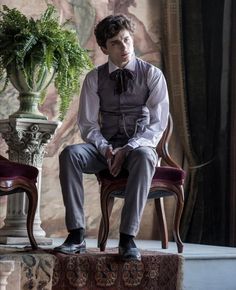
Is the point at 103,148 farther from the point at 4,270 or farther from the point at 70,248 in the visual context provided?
the point at 4,270

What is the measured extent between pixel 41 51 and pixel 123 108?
3.09ft

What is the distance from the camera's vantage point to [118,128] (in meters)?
4.28

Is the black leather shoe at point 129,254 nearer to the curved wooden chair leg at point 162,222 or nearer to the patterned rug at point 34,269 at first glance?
the patterned rug at point 34,269

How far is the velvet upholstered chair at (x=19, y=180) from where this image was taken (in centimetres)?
415

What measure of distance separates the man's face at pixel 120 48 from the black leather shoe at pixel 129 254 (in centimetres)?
124

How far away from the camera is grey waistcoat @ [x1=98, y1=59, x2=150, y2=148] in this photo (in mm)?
4270

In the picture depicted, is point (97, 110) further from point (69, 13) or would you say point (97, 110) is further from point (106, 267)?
point (69, 13)

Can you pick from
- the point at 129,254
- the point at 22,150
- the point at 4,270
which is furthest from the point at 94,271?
the point at 22,150

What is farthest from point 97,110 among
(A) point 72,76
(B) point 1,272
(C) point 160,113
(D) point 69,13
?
(D) point 69,13

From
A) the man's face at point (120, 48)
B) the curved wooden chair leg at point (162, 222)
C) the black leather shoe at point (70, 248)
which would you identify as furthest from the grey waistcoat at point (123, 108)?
the curved wooden chair leg at point (162, 222)

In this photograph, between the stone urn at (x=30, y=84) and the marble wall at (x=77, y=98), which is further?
the marble wall at (x=77, y=98)

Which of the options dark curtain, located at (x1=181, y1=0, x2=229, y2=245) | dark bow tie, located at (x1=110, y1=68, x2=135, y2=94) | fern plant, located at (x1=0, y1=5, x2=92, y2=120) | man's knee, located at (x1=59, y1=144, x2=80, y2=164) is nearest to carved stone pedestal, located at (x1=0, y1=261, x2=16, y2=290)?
man's knee, located at (x1=59, y1=144, x2=80, y2=164)

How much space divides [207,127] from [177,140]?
0.37 meters

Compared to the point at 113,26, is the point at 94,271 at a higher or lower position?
lower
